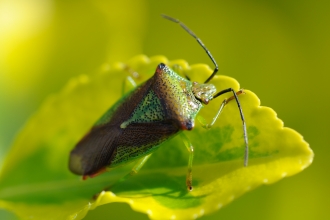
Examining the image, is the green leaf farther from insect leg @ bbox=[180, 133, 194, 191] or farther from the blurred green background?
the blurred green background

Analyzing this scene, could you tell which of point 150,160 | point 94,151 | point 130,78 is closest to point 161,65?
point 130,78

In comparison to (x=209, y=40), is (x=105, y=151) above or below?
below

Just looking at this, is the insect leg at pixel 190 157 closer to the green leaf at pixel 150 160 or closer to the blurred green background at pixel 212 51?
the green leaf at pixel 150 160

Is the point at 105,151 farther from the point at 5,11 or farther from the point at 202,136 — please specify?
the point at 5,11

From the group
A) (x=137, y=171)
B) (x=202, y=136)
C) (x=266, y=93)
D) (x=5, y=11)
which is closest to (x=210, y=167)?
(x=202, y=136)

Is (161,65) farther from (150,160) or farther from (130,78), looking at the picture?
(150,160)

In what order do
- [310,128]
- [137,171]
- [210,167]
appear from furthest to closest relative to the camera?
1. [310,128]
2. [137,171]
3. [210,167]
